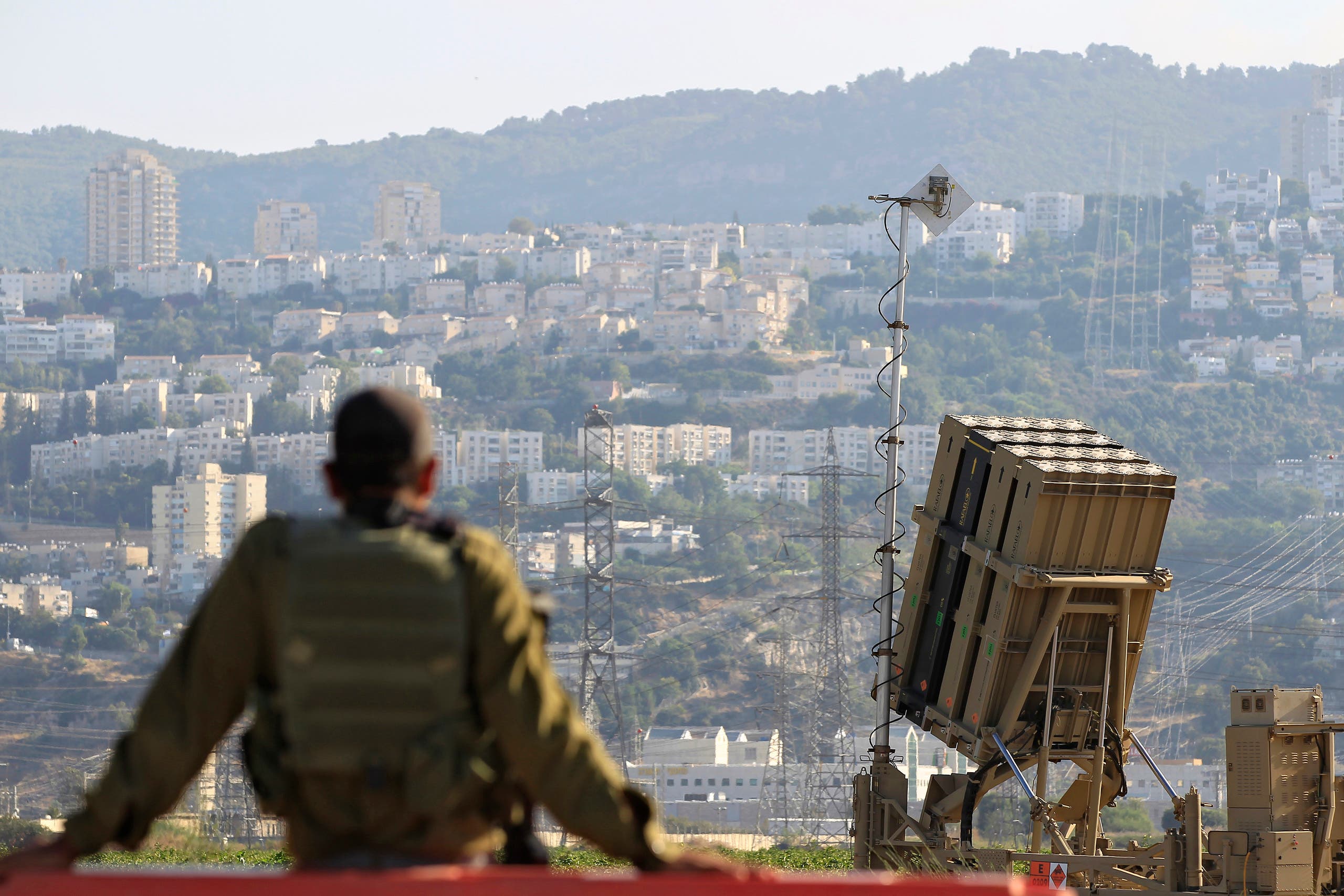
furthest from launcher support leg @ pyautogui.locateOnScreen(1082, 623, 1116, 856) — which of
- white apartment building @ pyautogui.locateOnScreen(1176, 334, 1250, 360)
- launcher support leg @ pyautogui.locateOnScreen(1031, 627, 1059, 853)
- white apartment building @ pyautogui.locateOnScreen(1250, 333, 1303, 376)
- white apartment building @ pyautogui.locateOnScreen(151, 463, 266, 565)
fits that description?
white apartment building @ pyautogui.locateOnScreen(1176, 334, 1250, 360)

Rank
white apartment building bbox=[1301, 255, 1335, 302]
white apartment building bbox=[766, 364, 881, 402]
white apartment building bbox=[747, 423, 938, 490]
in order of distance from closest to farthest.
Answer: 1. white apartment building bbox=[747, 423, 938, 490]
2. white apartment building bbox=[766, 364, 881, 402]
3. white apartment building bbox=[1301, 255, 1335, 302]


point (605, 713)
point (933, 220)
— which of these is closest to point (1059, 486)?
point (933, 220)

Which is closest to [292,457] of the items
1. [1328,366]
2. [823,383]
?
[823,383]

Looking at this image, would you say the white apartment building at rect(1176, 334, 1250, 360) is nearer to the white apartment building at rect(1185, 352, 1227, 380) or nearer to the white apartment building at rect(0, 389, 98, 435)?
the white apartment building at rect(1185, 352, 1227, 380)

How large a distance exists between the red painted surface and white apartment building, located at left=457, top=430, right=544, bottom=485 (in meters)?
160

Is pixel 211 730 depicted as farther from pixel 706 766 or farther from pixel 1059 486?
pixel 706 766

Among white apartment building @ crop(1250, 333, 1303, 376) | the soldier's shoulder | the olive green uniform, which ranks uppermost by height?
the soldier's shoulder

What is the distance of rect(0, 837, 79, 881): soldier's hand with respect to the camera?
108 inches

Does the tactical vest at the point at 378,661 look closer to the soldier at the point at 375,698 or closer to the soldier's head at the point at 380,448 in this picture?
the soldier at the point at 375,698

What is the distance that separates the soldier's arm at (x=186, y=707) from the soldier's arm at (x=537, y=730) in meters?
0.37

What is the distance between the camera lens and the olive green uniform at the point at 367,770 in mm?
2795

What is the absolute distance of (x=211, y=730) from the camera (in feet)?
9.47

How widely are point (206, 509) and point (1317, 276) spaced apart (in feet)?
401

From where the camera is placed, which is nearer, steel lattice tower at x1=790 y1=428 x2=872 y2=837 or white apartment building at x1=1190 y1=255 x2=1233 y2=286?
steel lattice tower at x1=790 y1=428 x2=872 y2=837
